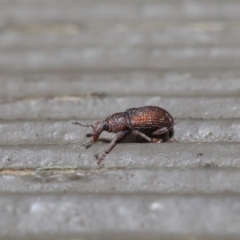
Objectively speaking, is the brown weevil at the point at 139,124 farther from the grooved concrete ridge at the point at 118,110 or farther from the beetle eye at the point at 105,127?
the grooved concrete ridge at the point at 118,110

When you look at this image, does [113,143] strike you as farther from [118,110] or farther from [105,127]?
[118,110]

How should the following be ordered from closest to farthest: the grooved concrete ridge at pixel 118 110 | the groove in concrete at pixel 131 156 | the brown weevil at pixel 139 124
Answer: the grooved concrete ridge at pixel 118 110
the groove in concrete at pixel 131 156
the brown weevil at pixel 139 124

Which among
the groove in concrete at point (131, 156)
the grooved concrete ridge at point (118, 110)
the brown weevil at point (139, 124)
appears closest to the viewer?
the grooved concrete ridge at point (118, 110)

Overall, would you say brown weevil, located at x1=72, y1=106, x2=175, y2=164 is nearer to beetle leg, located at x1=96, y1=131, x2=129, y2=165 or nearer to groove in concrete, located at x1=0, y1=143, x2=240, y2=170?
beetle leg, located at x1=96, y1=131, x2=129, y2=165

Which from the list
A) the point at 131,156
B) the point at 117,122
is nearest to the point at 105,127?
the point at 117,122

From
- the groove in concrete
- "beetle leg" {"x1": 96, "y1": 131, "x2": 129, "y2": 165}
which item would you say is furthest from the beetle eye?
the groove in concrete

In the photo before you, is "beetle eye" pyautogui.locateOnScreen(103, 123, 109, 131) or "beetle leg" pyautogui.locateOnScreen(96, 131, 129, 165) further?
"beetle eye" pyautogui.locateOnScreen(103, 123, 109, 131)

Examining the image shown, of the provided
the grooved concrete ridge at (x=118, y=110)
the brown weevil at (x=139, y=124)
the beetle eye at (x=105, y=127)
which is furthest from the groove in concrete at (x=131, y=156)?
the beetle eye at (x=105, y=127)
